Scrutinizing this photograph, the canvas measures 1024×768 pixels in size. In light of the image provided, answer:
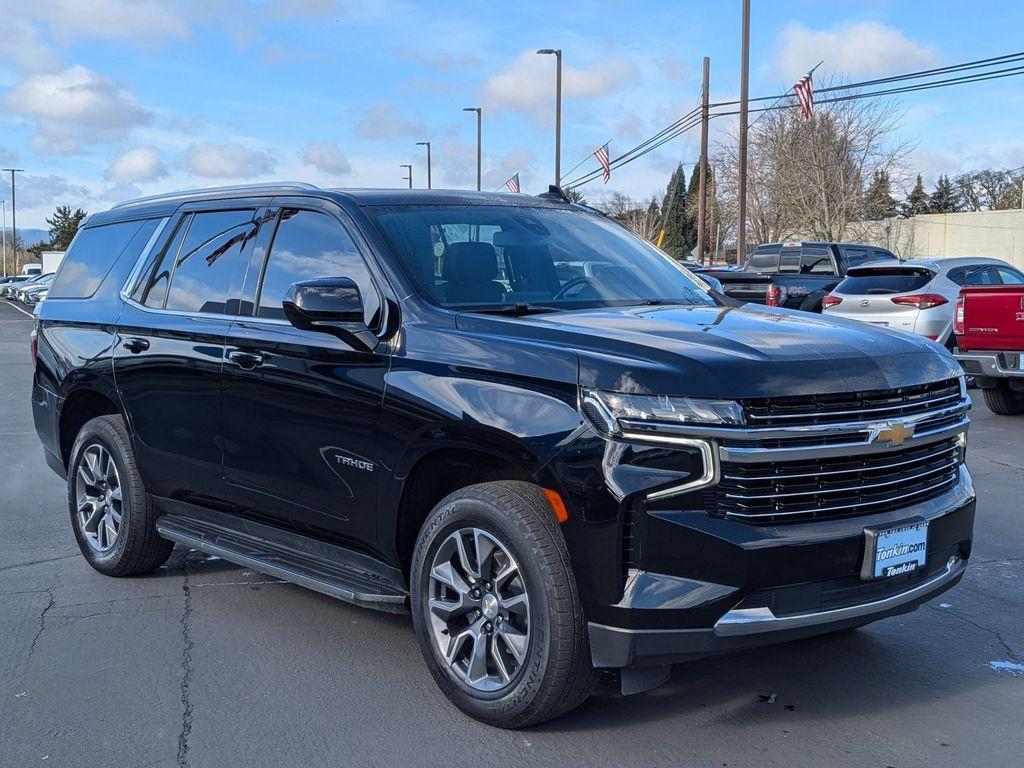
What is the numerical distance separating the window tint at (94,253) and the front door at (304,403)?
1308 mm

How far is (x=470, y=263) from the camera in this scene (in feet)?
14.8

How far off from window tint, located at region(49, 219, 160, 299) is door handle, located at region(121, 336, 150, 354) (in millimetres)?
536

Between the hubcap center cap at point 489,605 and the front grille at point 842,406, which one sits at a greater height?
the front grille at point 842,406

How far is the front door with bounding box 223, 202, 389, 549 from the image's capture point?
13.9ft

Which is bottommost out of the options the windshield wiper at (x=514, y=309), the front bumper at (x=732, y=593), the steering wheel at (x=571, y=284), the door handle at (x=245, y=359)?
the front bumper at (x=732, y=593)

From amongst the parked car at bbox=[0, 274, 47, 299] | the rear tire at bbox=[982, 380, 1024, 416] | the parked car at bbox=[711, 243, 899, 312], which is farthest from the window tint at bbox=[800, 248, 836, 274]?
the parked car at bbox=[0, 274, 47, 299]

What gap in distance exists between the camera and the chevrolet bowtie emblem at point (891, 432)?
352cm

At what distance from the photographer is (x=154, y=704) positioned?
4.07m

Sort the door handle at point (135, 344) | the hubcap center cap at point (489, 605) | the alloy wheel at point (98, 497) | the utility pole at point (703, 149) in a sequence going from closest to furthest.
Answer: the hubcap center cap at point (489, 605) < the door handle at point (135, 344) < the alloy wheel at point (98, 497) < the utility pole at point (703, 149)

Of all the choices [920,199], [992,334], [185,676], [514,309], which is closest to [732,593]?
[514,309]

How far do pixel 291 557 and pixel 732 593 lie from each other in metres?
2.08

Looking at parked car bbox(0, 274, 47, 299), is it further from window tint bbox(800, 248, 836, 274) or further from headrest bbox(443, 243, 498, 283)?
headrest bbox(443, 243, 498, 283)

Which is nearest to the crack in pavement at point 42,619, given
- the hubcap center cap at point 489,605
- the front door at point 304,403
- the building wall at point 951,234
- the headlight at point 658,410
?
the front door at point 304,403

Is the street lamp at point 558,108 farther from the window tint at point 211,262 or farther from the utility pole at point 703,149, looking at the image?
the window tint at point 211,262
